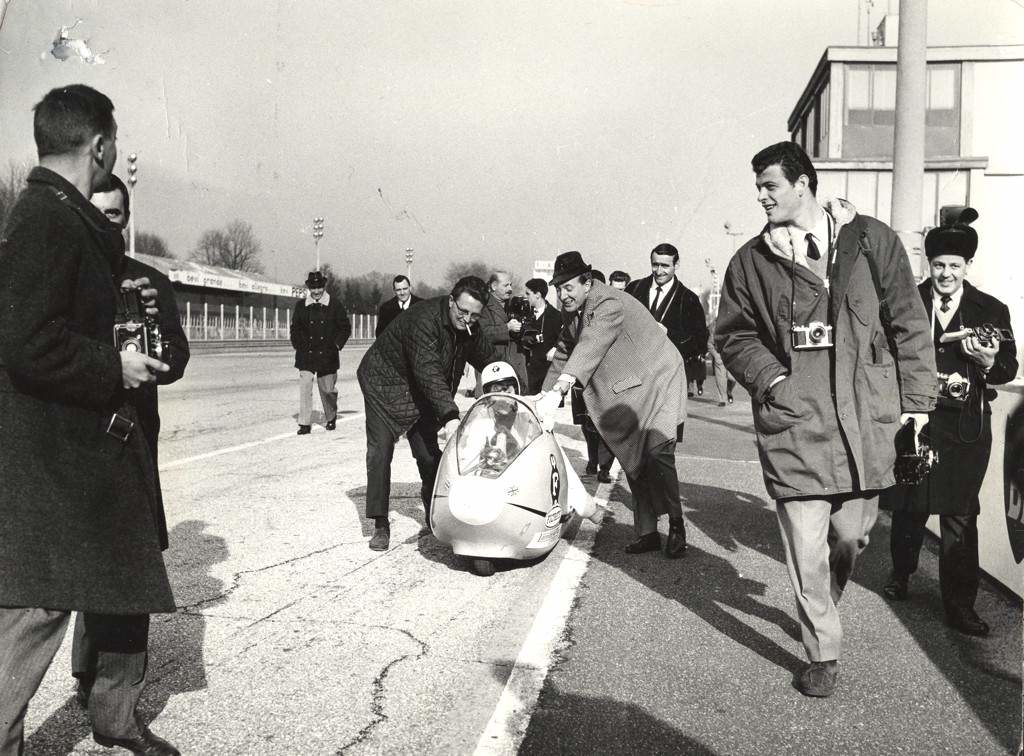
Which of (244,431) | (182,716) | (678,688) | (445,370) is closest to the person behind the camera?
(182,716)

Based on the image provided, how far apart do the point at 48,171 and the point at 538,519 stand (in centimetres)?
348

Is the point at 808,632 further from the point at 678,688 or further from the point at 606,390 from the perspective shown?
the point at 606,390

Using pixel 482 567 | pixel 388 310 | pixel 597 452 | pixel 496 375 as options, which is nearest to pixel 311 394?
pixel 388 310

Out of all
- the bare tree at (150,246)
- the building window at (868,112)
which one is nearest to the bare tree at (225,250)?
the bare tree at (150,246)

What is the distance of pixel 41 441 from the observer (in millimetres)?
2646

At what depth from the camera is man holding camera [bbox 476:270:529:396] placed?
7.03 meters

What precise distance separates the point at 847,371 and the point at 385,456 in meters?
3.38

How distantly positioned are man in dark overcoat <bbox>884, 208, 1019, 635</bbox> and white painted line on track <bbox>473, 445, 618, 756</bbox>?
6.26 feet

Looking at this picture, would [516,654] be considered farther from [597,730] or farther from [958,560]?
[958,560]

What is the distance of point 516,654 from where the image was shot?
4188 mm

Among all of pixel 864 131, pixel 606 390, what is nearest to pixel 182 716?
pixel 606 390

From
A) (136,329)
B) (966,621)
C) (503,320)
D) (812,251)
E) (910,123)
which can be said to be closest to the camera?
(136,329)

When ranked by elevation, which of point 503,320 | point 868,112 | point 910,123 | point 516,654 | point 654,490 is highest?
point 868,112

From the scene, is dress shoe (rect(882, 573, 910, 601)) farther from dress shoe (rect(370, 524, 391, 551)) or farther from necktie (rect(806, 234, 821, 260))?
dress shoe (rect(370, 524, 391, 551))
